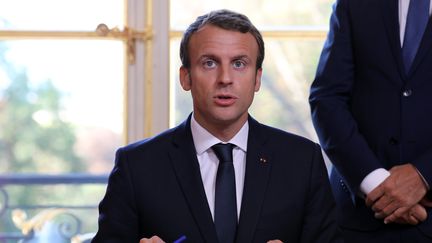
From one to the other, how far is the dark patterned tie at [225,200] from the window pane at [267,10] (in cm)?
112

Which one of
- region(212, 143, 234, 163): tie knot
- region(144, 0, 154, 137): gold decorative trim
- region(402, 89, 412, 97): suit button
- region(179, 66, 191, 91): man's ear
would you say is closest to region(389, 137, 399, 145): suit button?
region(402, 89, 412, 97): suit button

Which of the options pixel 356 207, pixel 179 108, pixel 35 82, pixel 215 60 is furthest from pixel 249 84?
pixel 35 82

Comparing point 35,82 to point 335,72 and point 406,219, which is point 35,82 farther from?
point 406,219

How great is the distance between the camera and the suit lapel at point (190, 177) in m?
1.96

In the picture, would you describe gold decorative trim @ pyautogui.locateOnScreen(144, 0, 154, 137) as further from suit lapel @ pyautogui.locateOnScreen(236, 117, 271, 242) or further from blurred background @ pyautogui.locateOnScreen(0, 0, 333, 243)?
suit lapel @ pyautogui.locateOnScreen(236, 117, 271, 242)

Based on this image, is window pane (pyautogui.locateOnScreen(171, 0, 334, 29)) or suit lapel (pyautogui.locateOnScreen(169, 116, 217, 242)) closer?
suit lapel (pyautogui.locateOnScreen(169, 116, 217, 242))

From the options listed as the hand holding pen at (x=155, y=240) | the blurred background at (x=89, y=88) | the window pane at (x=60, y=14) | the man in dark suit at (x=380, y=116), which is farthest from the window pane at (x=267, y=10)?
the hand holding pen at (x=155, y=240)

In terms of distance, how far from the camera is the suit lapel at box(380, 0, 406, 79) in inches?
89.2

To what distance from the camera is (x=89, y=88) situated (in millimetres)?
3090

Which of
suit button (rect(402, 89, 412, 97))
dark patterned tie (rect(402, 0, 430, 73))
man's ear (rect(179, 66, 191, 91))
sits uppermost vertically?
dark patterned tie (rect(402, 0, 430, 73))

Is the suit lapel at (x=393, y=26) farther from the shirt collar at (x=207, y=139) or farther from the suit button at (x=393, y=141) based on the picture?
the shirt collar at (x=207, y=139)

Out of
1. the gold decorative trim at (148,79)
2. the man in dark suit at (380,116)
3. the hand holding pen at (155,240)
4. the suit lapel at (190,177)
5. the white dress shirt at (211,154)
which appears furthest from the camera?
the gold decorative trim at (148,79)

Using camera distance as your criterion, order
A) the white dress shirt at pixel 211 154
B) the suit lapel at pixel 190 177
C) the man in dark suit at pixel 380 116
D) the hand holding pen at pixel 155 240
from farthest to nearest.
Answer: the man in dark suit at pixel 380 116
the white dress shirt at pixel 211 154
the suit lapel at pixel 190 177
the hand holding pen at pixel 155 240

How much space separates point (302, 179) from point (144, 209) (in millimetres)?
417
